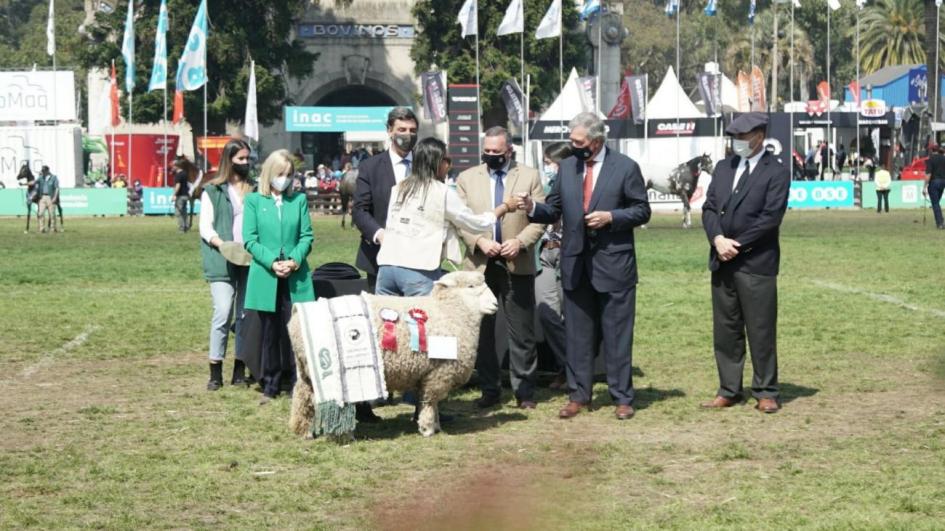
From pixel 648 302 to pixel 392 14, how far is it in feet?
184

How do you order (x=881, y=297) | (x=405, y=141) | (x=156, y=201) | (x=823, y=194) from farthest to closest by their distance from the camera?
1. (x=156, y=201)
2. (x=823, y=194)
3. (x=881, y=297)
4. (x=405, y=141)

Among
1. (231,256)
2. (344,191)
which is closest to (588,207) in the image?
(231,256)

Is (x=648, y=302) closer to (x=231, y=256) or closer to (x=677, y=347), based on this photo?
(x=677, y=347)

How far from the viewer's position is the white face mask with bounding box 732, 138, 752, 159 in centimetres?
1048

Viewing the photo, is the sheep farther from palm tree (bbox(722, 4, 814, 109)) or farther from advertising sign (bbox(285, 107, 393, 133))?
palm tree (bbox(722, 4, 814, 109))

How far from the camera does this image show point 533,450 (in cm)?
891

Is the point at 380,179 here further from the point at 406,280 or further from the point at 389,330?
the point at 389,330

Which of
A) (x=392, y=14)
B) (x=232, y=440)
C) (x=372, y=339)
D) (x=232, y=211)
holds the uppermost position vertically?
(x=392, y=14)

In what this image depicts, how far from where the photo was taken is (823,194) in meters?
50.8

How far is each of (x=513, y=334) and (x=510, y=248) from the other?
77cm

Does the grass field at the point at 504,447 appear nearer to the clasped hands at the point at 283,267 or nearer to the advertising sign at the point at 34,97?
the clasped hands at the point at 283,267

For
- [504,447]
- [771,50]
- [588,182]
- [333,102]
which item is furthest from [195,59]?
[771,50]

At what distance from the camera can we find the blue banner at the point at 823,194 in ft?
166

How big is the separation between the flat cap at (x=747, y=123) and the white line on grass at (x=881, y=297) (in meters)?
6.88
